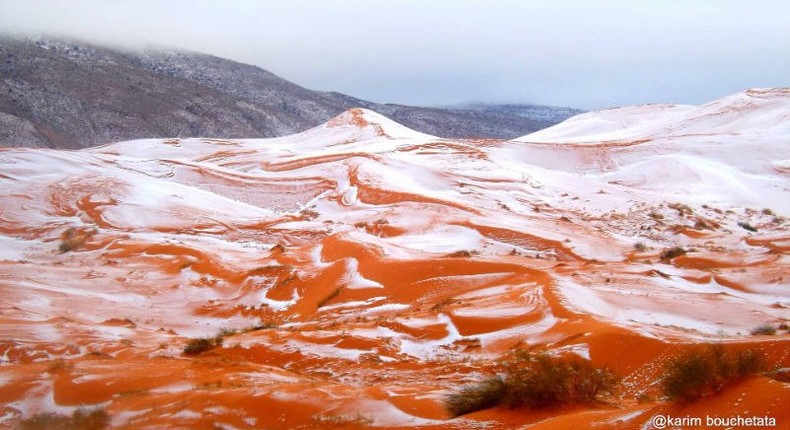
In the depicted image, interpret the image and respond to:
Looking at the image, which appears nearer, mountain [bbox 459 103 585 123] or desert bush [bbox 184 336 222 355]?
desert bush [bbox 184 336 222 355]

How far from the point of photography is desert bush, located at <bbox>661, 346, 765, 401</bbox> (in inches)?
186

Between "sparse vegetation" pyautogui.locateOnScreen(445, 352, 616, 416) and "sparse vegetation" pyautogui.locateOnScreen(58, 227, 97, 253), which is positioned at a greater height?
"sparse vegetation" pyautogui.locateOnScreen(445, 352, 616, 416)

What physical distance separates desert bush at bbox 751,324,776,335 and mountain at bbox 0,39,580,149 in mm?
81282

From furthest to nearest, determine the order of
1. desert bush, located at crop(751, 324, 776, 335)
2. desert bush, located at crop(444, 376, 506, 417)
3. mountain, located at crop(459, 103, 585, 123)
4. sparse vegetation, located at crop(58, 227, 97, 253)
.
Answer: mountain, located at crop(459, 103, 585, 123)
sparse vegetation, located at crop(58, 227, 97, 253)
desert bush, located at crop(751, 324, 776, 335)
desert bush, located at crop(444, 376, 506, 417)

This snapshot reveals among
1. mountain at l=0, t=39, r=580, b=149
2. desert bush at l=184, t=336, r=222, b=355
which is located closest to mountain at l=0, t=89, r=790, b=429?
desert bush at l=184, t=336, r=222, b=355

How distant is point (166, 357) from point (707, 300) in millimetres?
8484

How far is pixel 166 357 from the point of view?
9148mm

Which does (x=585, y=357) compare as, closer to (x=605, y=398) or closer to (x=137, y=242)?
(x=605, y=398)

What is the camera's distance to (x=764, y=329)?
871 cm

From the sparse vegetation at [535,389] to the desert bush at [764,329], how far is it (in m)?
3.54

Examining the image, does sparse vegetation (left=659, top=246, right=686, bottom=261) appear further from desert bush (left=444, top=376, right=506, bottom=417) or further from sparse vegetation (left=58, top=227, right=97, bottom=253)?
sparse vegetation (left=58, top=227, right=97, bottom=253)

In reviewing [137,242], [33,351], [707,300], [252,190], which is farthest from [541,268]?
[252,190]

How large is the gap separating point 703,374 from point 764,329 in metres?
4.80

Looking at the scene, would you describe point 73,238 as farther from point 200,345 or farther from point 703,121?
point 703,121
